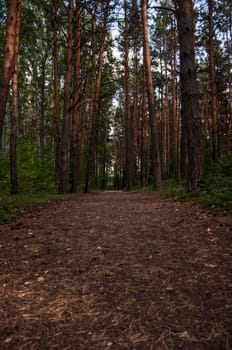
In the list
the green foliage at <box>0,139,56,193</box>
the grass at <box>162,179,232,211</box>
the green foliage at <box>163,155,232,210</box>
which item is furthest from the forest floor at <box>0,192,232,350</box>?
the green foliage at <box>0,139,56,193</box>

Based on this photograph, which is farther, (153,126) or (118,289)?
(153,126)

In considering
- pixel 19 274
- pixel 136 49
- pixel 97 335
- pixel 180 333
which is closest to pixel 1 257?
pixel 19 274

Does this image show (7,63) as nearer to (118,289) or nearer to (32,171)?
(118,289)

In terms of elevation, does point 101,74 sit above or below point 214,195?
above

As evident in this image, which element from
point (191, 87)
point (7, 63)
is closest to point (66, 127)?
point (7, 63)

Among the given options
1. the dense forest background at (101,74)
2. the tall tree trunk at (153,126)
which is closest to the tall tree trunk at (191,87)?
the dense forest background at (101,74)

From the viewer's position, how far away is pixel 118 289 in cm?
237

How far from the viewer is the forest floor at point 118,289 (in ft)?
5.55

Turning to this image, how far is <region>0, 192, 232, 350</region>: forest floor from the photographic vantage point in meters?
1.69

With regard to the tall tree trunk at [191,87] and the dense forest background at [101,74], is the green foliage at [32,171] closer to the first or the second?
the dense forest background at [101,74]

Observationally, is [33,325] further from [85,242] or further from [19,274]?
[85,242]

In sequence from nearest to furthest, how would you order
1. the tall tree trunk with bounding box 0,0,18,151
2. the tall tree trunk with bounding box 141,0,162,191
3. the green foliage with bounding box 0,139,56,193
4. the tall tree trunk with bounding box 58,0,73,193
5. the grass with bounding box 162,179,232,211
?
the grass with bounding box 162,179,232,211, the tall tree trunk with bounding box 0,0,18,151, the tall tree trunk with bounding box 58,0,73,193, the tall tree trunk with bounding box 141,0,162,191, the green foliage with bounding box 0,139,56,193

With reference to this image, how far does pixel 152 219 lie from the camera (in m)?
5.51

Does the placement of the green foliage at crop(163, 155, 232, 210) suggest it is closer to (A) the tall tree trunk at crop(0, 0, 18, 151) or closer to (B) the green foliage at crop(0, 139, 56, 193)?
(A) the tall tree trunk at crop(0, 0, 18, 151)
